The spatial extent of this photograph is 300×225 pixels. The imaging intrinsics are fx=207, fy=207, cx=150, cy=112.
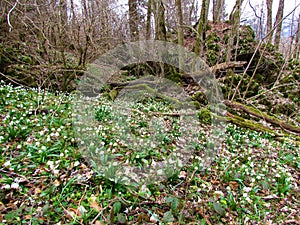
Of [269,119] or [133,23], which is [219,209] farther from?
[133,23]

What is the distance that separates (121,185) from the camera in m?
2.49

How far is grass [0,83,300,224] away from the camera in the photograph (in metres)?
2.16

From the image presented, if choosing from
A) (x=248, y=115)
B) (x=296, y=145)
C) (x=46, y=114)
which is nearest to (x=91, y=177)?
(x=46, y=114)

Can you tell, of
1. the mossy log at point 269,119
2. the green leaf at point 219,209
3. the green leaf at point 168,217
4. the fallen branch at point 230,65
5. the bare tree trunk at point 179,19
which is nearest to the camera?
the green leaf at point 168,217

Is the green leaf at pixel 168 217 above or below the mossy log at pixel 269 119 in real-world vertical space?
below

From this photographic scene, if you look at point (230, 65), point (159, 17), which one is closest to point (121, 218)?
point (230, 65)

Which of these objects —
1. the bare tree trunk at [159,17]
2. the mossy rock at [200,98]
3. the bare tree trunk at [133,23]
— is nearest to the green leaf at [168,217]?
the mossy rock at [200,98]

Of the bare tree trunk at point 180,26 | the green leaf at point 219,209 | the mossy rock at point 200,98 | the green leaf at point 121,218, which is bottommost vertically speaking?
the green leaf at point 219,209

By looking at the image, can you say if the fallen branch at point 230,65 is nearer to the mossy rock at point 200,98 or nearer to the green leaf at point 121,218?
the mossy rock at point 200,98

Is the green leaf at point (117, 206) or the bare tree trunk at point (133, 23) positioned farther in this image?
the bare tree trunk at point (133, 23)

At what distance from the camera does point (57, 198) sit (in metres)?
2.22

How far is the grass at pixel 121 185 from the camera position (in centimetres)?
216

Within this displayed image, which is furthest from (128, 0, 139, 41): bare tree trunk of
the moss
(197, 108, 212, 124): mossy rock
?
(197, 108, 212, 124): mossy rock

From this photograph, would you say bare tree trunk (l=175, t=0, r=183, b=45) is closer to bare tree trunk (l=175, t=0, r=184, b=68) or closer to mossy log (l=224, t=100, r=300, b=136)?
bare tree trunk (l=175, t=0, r=184, b=68)
